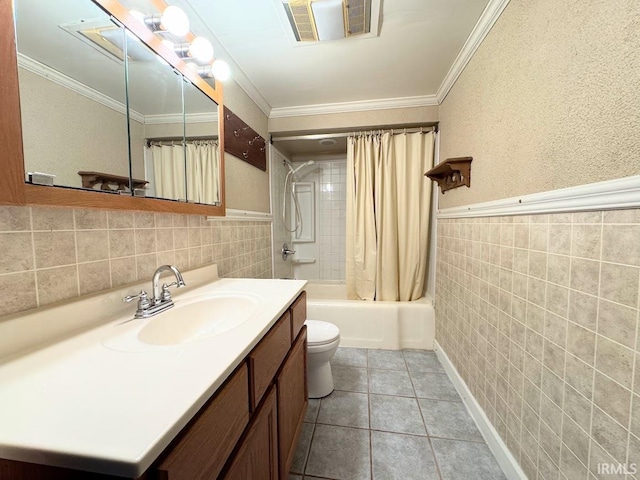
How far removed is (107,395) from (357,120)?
94.6 inches

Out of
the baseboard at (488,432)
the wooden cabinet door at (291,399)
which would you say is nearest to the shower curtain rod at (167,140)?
the wooden cabinet door at (291,399)

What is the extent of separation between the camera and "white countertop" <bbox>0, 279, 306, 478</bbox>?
35 cm

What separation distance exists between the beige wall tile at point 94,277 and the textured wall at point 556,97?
5.05 ft

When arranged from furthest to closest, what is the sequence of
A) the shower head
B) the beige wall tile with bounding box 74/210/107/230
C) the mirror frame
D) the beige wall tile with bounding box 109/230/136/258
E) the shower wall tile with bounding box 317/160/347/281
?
1. the shower wall tile with bounding box 317/160/347/281
2. the shower head
3. the beige wall tile with bounding box 109/230/136/258
4. the beige wall tile with bounding box 74/210/107/230
5. the mirror frame

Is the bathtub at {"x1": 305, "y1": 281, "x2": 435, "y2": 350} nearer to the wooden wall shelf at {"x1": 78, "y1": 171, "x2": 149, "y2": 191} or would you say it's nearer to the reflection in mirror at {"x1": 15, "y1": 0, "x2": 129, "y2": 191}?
the wooden wall shelf at {"x1": 78, "y1": 171, "x2": 149, "y2": 191}

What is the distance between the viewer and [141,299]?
2.86 ft

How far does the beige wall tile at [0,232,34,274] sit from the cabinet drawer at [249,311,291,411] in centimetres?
63

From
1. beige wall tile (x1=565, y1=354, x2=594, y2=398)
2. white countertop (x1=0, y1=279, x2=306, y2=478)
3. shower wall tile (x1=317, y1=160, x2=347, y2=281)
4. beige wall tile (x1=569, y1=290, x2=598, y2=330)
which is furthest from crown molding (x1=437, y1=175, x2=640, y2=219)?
shower wall tile (x1=317, y1=160, x2=347, y2=281)

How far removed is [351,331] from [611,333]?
1.76 meters

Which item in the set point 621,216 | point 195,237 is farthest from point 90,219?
point 621,216

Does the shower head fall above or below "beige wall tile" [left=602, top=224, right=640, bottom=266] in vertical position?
above

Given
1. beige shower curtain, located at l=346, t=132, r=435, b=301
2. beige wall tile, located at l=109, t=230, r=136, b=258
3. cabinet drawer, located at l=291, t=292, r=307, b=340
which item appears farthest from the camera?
beige shower curtain, located at l=346, t=132, r=435, b=301

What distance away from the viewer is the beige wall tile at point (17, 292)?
62 cm

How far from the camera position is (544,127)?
934 mm
